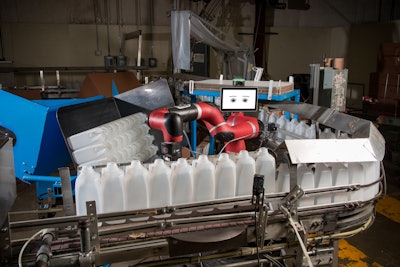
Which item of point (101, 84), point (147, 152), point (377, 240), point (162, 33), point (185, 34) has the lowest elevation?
point (377, 240)

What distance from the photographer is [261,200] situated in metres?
1.17

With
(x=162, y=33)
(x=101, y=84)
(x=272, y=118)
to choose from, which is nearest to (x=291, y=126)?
(x=272, y=118)

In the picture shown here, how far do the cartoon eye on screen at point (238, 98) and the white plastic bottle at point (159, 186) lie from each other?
0.96 meters

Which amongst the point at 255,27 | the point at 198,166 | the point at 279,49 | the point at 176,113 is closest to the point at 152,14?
the point at 255,27

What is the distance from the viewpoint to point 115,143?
212cm

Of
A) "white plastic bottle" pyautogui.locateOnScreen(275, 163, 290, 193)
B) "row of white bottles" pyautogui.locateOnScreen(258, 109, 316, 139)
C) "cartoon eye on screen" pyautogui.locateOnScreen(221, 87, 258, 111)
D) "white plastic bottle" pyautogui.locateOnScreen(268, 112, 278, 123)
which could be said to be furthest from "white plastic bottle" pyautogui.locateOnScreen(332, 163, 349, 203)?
"white plastic bottle" pyautogui.locateOnScreen(268, 112, 278, 123)

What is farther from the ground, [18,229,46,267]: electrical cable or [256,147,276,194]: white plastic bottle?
[256,147,276,194]: white plastic bottle

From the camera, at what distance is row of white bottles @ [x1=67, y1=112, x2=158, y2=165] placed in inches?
76.4

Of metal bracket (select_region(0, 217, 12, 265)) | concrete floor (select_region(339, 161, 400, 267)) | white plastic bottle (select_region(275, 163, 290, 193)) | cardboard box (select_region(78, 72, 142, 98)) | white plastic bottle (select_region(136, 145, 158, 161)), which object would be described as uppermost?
cardboard box (select_region(78, 72, 142, 98))

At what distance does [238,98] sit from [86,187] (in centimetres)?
122

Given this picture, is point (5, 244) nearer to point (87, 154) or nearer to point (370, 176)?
point (87, 154)

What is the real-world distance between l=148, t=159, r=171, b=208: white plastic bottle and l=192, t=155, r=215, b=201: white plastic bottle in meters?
0.11

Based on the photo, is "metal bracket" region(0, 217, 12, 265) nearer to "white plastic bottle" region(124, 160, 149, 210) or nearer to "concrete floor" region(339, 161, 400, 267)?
"white plastic bottle" region(124, 160, 149, 210)

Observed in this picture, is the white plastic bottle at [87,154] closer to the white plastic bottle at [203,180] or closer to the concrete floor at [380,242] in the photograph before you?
the white plastic bottle at [203,180]
